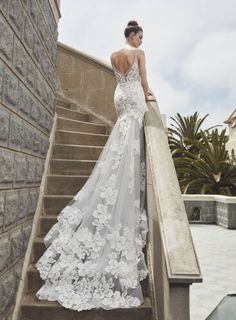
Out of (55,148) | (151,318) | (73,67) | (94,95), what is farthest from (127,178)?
(73,67)

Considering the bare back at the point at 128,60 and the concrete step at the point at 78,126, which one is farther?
the concrete step at the point at 78,126

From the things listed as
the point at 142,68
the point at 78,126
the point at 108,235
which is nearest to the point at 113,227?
the point at 108,235

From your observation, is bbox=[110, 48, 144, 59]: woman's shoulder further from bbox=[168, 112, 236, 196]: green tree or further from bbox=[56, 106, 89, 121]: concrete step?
bbox=[168, 112, 236, 196]: green tree

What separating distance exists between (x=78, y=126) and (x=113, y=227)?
274 cm

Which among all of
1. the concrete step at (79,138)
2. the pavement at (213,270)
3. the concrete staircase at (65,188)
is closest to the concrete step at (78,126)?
the concrete staircase at (65,188)

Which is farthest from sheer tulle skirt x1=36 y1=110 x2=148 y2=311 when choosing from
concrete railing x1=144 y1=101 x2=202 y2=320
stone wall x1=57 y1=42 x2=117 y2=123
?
stone wall x1=57 y1=42 x2=117 y2=123

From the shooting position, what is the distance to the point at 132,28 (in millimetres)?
3654

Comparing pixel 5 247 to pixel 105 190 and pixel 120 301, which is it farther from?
pixel 105 190

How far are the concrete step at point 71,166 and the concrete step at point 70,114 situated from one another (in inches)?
65.9

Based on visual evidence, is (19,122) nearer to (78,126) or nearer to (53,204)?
(53,204)

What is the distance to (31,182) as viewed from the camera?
290 centimetres

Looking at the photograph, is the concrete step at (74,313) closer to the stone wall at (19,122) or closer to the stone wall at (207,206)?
the stone wall at (19,122)

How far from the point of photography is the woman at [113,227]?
2547mm

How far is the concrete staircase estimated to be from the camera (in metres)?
2.44
